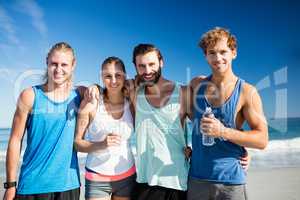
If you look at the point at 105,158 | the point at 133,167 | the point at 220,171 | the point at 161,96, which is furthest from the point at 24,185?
the point at 220,171

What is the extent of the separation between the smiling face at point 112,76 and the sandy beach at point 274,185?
4234 mm

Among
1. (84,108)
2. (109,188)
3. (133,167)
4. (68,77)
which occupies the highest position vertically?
(68,77)

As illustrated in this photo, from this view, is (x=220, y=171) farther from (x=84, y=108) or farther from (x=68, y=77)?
(x=68, y=77)

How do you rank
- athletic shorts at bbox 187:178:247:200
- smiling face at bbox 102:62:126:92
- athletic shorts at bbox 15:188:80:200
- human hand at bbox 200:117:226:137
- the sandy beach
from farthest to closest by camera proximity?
1. the sandy beach
2. smiling face at bbox 102:62:126:92
3. athletic shorts at bbox 15:188:80:200
4. athletic shorts at bbox 187:178:247:200
5. human hand at bbox 200:117:226:137

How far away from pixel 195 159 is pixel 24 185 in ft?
5.61

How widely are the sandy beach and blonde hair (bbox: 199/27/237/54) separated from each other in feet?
13.6

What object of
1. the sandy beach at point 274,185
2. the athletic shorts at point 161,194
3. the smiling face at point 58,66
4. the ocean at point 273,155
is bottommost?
the ocean at point 273,155

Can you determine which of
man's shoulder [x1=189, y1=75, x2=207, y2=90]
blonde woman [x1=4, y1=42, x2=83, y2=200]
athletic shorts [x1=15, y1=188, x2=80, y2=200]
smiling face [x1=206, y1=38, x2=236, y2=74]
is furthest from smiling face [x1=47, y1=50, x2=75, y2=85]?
smiling face [x1=206, y1=38, x2=236, y2=74]

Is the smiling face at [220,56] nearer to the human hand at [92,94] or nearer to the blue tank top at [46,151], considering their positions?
→ the human hand at [92,94]

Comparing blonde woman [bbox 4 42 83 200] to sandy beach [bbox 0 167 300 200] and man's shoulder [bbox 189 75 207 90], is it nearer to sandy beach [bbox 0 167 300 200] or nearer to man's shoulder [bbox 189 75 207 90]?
man's shoulder [bbox 189 75 207 90]

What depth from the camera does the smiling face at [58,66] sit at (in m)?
2.96

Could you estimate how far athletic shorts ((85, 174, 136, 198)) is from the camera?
312 cm

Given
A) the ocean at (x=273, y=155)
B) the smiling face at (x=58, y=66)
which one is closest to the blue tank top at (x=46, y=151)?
the smiling face at (x=58, y=66)

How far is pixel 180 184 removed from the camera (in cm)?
298
